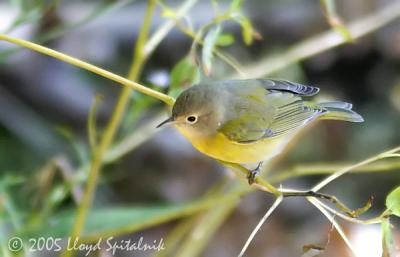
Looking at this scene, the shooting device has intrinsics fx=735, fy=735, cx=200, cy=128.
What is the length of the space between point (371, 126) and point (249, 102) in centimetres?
160

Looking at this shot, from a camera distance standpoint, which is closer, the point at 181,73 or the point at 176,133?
the point at 181,73

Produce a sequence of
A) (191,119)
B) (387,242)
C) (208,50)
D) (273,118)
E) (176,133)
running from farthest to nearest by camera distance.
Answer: (176,133), (273,118), (191,119), (208,50), (387,242)

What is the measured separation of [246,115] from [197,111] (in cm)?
12

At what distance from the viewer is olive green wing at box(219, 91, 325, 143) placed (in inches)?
51.2

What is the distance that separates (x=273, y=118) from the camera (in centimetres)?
136

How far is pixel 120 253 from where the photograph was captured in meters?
2.62

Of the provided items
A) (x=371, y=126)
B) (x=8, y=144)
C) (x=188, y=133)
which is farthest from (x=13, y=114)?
(x=188, y=133)

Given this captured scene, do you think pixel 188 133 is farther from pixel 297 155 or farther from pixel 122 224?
pixel 297 155

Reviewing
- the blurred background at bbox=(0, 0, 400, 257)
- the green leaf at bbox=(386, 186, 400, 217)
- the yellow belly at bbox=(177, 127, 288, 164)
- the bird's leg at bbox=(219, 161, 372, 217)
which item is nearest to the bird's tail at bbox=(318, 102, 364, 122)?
the yellow belly at bbox=(177, 127, 288, 164)

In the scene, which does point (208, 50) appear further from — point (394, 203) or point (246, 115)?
point (394, 203)

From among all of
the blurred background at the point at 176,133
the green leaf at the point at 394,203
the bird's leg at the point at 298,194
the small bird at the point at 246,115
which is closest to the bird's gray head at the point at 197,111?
the small bird at the point at 246,115

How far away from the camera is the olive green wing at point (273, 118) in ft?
4.27

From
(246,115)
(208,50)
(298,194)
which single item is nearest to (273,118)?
(246,115)

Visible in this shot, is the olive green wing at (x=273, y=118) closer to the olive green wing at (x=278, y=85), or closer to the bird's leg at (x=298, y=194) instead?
the olive green wing at (x=278, y=85)
